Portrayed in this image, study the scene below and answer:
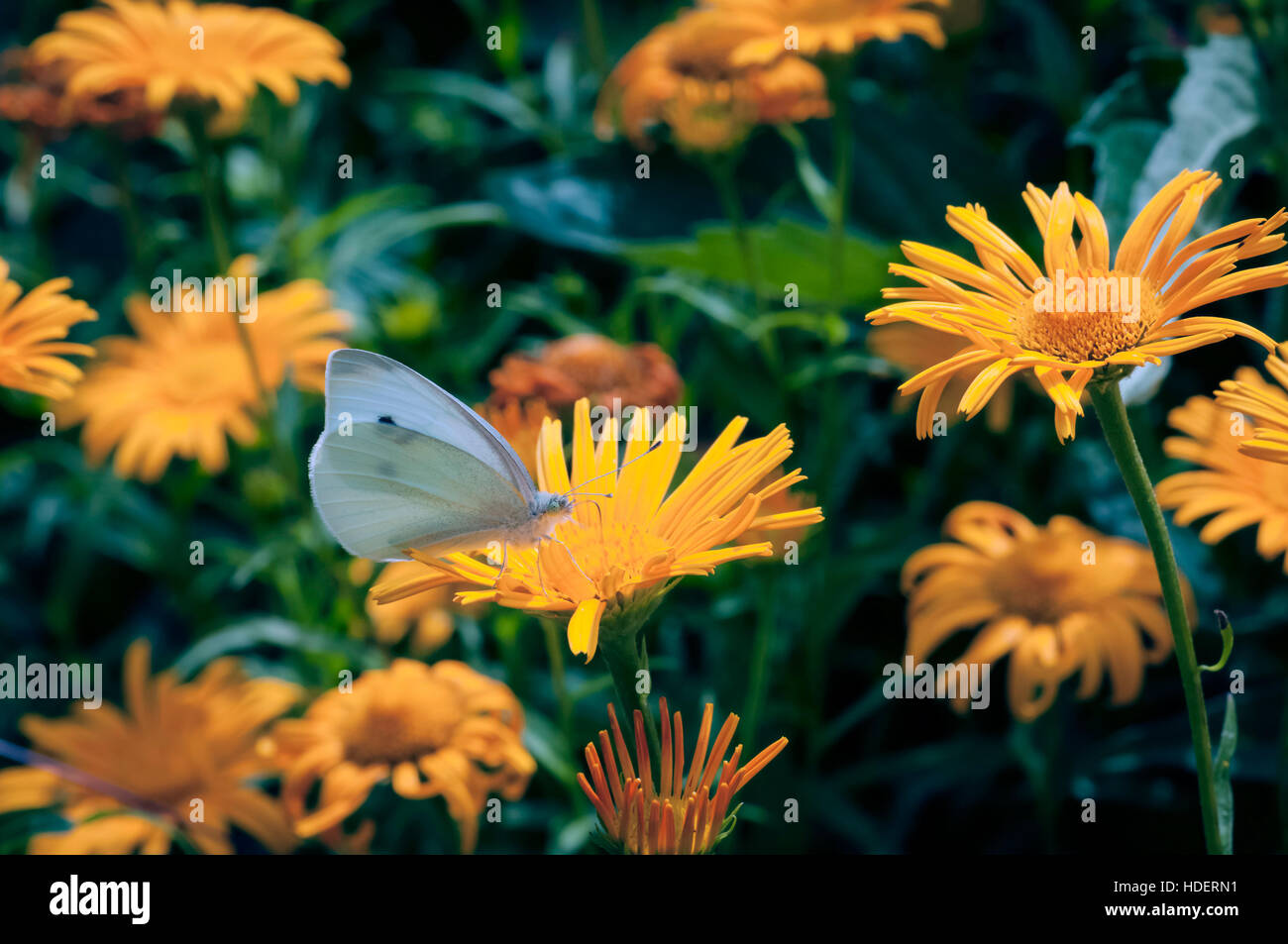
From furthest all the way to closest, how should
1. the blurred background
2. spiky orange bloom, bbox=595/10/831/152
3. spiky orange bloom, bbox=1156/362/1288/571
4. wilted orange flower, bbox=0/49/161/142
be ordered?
1. wilted orange flower, bbox=0/49/161/142
2. spiky orange bloom, bbox=595/10/831/152
3. the blurred background
4. spiky orange bloom, bbox=1156/362/1288/571

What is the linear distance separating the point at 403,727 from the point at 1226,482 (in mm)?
614

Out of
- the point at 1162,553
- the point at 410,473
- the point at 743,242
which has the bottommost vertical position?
the point at 1162,553

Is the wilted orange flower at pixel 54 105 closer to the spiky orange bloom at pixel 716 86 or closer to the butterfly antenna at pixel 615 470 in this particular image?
the spiky orange bloom at pixel 716 86

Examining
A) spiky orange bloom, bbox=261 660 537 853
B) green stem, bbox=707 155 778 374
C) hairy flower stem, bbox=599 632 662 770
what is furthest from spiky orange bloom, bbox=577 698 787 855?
green stem, bbox=707 155 778 374

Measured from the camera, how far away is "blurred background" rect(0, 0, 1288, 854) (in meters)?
0.92

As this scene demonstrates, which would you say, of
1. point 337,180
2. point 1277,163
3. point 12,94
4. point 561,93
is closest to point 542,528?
point 1277,163

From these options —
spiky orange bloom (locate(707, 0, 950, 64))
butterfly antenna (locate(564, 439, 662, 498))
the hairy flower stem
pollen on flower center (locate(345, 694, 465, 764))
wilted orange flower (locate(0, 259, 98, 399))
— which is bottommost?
pollen on flower center (locate(345, 694, 465, 764))

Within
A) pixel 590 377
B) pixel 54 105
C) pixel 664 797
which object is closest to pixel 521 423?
pixel 590 377

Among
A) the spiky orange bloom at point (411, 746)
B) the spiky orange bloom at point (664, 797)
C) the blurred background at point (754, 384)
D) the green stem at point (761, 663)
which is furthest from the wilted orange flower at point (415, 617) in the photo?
the spiky orange bloom at point (664, 797)

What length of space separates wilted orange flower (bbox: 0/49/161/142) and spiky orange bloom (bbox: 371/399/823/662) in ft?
2.63

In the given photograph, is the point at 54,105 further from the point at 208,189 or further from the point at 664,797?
the point at 664,797

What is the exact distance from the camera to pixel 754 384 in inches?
43.2

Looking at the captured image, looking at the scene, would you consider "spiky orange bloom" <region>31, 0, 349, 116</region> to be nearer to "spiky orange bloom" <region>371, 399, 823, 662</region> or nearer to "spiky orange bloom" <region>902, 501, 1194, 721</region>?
"spiky orange bloom" <region>371, 399, 823, 662</region>

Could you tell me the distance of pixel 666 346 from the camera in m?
1.17
